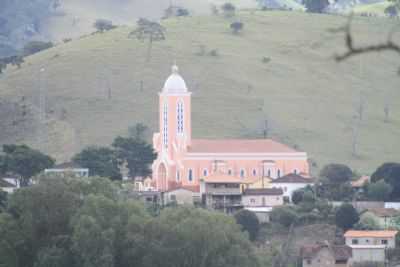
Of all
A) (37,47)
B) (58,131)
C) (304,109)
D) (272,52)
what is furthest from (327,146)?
(37,47)

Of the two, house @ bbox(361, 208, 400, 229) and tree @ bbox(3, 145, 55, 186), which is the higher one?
tree @ bbox(3, 145, 55, 186)

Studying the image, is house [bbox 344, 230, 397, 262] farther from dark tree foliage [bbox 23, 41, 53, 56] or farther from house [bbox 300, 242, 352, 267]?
dark tree foliage [bbox 23, 41, 53, 56]

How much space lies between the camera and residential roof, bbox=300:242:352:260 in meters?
59.7

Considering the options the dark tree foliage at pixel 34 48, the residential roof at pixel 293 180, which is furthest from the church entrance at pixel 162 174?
the dark tree foliage at pixel 34 48

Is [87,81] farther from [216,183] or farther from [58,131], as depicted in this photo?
[216,183]

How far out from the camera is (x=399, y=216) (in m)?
69.1

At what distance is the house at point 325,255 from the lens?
58875mm

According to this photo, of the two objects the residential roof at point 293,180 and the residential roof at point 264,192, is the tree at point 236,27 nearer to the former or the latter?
the residential roof at point 293,180

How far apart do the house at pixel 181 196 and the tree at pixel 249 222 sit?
20.2ft

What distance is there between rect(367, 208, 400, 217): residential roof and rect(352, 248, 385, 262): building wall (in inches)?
293

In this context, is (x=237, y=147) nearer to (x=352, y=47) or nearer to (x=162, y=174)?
(x=162, y=174)

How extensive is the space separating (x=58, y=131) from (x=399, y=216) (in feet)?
114

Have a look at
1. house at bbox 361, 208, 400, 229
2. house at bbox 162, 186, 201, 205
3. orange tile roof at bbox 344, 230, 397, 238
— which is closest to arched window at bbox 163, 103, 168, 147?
house at bbox 162, 186, 201, 205

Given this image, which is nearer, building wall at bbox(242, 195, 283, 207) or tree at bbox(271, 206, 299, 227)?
tree at bbox(271, 206, 299, 227)
